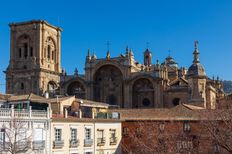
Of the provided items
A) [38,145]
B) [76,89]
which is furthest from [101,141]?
[76,89]

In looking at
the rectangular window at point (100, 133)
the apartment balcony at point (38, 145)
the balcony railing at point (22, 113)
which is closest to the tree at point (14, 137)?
the balcony railing at point (22, 113)

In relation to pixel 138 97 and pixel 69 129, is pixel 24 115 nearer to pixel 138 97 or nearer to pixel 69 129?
pixel 69 129

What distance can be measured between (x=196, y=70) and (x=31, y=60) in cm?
3531

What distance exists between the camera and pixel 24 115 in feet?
122

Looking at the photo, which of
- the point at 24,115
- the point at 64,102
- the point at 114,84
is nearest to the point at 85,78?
the point at 114,84

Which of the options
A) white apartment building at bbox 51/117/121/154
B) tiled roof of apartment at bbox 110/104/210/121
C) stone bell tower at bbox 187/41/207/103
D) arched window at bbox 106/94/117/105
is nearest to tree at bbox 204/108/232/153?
white apartment building at bbox 51/117/121/154

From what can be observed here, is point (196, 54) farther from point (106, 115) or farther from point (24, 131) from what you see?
point (24, 131)

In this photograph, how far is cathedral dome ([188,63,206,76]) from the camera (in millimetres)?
71312

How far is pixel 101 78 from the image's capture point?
80938 millimetres

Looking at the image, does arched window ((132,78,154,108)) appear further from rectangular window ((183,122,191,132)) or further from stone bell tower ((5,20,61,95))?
rectangular window ((183,122,191,132))

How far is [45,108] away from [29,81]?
45.7m

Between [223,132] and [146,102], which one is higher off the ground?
[146,102]

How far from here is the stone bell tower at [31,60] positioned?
8738 cm

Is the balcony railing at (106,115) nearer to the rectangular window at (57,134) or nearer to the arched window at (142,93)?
the rectangular window at (57,134)
